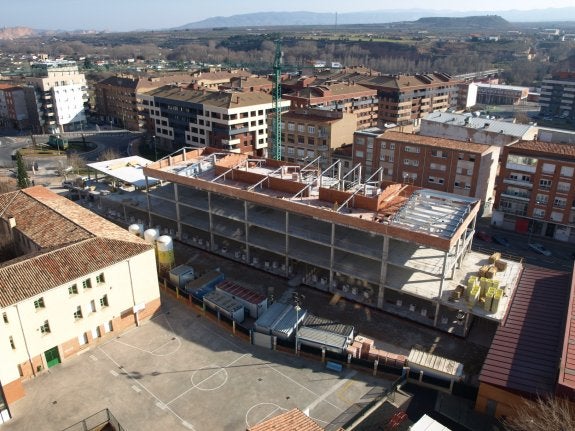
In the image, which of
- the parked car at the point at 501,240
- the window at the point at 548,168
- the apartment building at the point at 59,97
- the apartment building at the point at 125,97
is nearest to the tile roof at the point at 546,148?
the window at the point at 548,168

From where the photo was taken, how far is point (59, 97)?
461 feet

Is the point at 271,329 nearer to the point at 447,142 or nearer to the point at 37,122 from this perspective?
the point at 447,142

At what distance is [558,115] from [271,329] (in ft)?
549

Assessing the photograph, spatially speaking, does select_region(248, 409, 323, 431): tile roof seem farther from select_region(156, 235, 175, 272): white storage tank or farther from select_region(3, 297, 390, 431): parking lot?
select_region(156, 235, 175, 272): white storage tank

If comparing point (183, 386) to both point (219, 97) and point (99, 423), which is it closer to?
point (99, 423)

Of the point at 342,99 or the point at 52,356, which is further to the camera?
the point at 342,99

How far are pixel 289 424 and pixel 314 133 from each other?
2706 inches

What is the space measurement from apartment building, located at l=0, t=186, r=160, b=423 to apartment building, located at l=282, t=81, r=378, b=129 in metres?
73.6

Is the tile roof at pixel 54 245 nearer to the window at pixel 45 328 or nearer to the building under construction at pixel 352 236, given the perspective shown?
the window at pixel 45 328

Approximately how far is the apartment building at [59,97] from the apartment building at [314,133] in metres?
81.7

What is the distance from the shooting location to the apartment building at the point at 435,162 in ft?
240

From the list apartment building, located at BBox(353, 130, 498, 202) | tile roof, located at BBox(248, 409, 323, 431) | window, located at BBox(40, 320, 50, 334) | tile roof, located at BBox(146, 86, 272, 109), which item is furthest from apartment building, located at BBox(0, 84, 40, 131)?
tile roof, located at BBox(248, 409, 323, 431)

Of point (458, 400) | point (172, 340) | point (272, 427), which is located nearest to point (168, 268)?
point (172, 340)

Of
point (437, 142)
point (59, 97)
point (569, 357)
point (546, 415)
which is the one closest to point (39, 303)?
point (546, 415)
